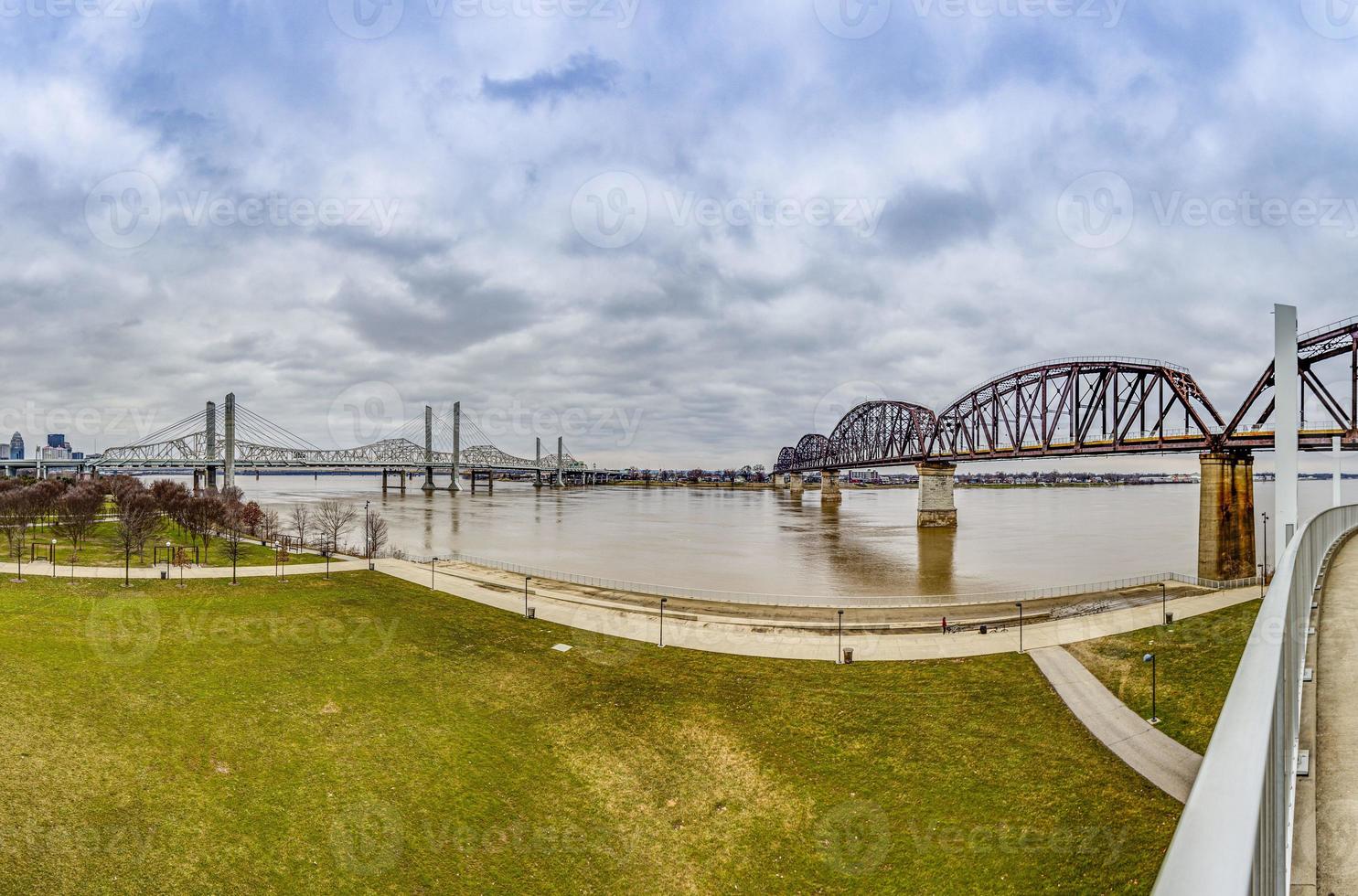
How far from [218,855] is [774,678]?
1674 cm

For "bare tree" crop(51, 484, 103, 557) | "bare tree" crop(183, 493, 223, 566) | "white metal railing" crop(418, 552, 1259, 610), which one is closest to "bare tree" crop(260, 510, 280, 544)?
"bare tree" crop(183, 493, 223, 566)

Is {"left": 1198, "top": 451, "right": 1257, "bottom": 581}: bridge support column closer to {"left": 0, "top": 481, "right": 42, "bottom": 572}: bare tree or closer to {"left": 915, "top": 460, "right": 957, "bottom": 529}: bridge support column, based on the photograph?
{"left": 915, "top": 460, "right": 957, "bottom": 529}: bridge support column

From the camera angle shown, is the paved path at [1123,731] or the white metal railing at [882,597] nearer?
the paved path at [1123,731]

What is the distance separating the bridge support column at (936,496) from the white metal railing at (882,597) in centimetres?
4519

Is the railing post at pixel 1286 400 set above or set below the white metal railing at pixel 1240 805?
above

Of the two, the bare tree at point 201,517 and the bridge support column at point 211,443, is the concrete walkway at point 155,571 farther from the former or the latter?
the bridge support column at point 211,443

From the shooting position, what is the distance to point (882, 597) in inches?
1671

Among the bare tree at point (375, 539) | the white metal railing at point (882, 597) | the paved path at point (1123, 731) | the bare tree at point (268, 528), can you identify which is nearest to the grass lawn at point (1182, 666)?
the paved path at point (1123, 731)

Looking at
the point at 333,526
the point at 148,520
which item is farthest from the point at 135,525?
the point at 333,526

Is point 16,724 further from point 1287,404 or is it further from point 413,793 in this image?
point 1287,404

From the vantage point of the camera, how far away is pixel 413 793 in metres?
19.1

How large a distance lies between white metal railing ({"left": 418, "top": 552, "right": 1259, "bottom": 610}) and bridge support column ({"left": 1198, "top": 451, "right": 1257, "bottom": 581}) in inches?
59.6

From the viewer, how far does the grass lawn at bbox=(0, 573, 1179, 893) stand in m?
16.0

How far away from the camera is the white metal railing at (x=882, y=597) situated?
4041cm
